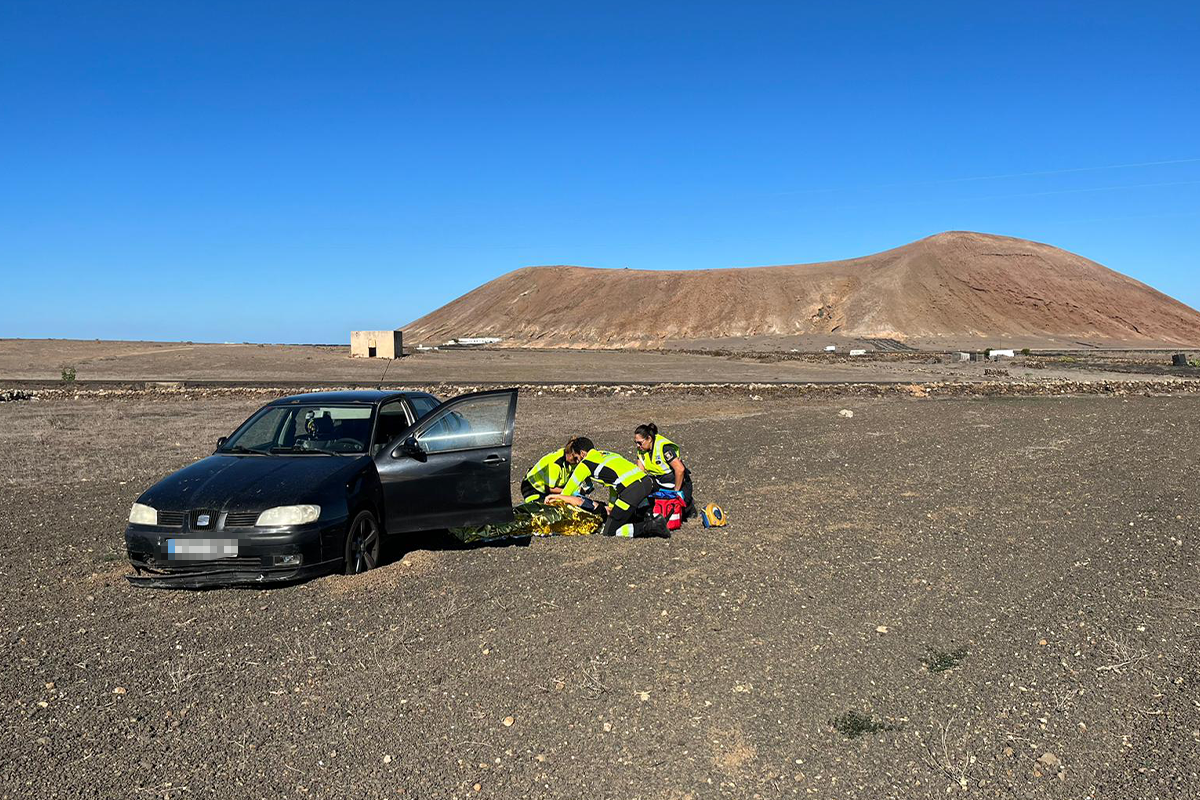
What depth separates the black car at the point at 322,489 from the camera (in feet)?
22.4

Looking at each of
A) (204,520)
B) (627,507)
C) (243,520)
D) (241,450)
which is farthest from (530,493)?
(204,520)

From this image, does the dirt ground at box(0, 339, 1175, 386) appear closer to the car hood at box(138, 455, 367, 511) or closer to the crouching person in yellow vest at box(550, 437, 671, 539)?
the crouching person in yellow vest at box(550, 437, 671, 539)

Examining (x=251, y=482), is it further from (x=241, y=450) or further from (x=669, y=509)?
(x=669, y=509)

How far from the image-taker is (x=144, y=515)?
7.02 m

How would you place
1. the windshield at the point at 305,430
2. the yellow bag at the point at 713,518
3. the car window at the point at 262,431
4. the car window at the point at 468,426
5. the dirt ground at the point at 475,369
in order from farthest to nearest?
the dirt ground at the point at 475,369 < the yellow bag at the point at 713,518 < the car window at the point at 262,431 < the windshield at the point at 305,430 < the car window at the point at 468,426

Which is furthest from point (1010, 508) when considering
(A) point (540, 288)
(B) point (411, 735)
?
(A) point (540, 288)

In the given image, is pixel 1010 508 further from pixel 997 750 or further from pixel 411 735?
pixel 411 735

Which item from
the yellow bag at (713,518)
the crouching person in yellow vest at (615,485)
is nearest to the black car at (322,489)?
the crouching person in yellow vest at (615,485)

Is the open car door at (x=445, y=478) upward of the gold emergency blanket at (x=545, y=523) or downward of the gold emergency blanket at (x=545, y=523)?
upward

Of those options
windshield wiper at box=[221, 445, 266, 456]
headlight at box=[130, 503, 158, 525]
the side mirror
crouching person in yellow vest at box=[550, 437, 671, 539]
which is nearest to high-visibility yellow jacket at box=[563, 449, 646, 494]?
crouching person in yellow vest at box=[550, 437, 671, 539]

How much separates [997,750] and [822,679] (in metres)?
1.09

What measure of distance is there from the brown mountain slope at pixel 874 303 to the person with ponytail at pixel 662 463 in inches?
3908

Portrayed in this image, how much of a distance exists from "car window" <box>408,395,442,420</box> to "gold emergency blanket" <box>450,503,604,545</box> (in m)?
1.37

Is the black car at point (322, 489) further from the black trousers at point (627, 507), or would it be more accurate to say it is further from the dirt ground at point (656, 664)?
the black trousers at point (627, 507)
